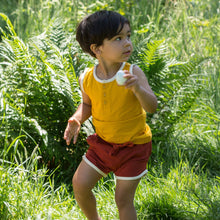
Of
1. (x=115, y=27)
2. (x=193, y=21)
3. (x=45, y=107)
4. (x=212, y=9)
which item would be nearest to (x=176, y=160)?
(x=45, y=107)

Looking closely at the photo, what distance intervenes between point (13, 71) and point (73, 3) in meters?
2.33

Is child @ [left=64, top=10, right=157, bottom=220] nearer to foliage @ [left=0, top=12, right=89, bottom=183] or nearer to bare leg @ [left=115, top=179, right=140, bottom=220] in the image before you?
bare leg @ [left=115, top=179, right=140, bottom=220]

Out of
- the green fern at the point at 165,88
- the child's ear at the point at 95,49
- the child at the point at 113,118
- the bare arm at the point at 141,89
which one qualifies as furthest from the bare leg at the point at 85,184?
the green fern at the point at 165,88

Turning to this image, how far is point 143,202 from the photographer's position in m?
2.92

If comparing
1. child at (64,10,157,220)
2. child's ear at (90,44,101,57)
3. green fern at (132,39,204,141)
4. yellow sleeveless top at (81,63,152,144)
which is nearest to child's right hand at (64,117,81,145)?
child at (64,10,157,220)

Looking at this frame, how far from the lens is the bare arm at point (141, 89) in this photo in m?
2.14

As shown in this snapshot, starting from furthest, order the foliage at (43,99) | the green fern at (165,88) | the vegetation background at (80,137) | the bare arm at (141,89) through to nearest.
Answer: the green fern at (165,88)
the foliage at (43,99)
the vegetation background at (80,137)
the bare arm at (141,89)

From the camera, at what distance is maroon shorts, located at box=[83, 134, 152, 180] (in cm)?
242

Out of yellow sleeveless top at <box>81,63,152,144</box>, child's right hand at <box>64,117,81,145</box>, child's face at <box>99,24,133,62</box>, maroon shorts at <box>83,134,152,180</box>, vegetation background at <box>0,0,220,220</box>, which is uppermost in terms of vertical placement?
child's face at <box>99,24,133,62</box>

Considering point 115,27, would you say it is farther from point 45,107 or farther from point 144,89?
point 45,107

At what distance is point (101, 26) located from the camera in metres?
2.41

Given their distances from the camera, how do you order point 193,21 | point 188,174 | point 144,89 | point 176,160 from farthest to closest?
point 193,21 < point 176,160 < point 188,174 < point 144,89

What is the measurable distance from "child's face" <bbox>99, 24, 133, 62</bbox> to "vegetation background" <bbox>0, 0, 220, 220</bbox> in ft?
3.29

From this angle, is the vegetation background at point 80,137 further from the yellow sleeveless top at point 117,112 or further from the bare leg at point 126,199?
the yellow sleeveless top at point 117,112
